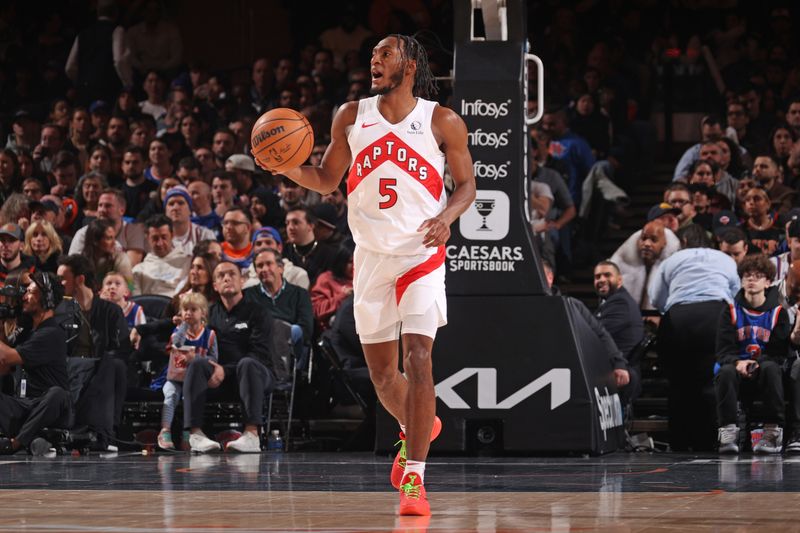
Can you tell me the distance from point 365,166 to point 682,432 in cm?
462

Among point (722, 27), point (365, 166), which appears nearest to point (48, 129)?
point (722, 27)

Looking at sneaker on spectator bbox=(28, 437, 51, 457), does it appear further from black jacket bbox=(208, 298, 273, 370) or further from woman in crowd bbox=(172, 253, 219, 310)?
woman in crowd bbox=(172, 253, 219, 310)

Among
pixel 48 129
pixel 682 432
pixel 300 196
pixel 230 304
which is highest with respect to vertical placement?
pixel 48 129

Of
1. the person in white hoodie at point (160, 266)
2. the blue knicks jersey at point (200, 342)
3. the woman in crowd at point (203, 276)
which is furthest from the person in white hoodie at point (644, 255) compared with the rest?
the person in white hoodie at point (160, 266)

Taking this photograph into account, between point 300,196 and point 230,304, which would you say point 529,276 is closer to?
point 230,304

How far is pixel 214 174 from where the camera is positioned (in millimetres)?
13180

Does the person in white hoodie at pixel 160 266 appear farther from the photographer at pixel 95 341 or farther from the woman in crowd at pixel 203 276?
the photographer at pixel 95 341

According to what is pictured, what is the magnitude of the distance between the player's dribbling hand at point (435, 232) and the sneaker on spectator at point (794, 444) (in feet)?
14.0

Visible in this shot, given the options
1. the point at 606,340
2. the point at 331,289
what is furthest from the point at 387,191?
the point at 331,289

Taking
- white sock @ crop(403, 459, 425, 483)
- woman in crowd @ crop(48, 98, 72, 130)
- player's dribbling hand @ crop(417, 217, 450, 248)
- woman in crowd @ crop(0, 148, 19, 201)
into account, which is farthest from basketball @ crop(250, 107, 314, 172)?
woman in crowd @ crop(48, 98, 72, 130)

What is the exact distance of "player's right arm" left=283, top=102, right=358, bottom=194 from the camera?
6316mm

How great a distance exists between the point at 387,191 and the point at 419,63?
2.63 ft

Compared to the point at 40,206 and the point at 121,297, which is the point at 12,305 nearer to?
the point at 121,297

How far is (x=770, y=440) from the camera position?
9406 millimetres
